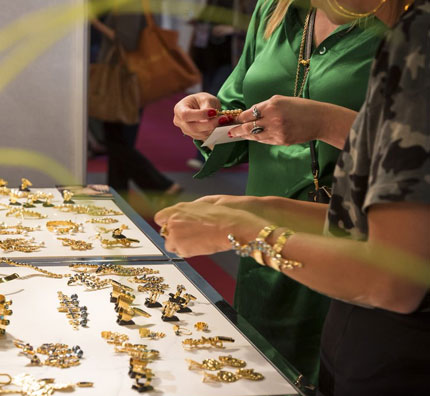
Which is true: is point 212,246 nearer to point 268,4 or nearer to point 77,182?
point 268,4

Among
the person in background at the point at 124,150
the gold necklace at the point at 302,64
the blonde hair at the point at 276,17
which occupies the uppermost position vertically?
the blonde hair at the point at 276,17

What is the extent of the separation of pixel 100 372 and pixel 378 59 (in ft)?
2.08

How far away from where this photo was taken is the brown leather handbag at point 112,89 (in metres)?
4.10

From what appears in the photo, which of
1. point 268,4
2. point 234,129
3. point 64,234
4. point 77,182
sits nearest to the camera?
point 234,129

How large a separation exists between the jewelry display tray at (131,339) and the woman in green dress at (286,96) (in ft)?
0.78

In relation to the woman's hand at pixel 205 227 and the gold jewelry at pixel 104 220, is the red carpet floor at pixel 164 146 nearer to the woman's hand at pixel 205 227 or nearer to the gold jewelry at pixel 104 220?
the gold jewelry at pixel 104 220

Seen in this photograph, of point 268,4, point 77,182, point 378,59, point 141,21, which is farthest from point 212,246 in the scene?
point 141,21

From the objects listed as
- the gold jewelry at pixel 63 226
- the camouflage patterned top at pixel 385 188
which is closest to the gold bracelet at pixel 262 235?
the camouflage patterned top at pixel 385 188

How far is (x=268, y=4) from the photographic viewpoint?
5.98ft

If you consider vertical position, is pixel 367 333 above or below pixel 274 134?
below

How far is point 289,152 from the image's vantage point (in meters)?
1.71

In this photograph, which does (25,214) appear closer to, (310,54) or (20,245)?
(20,245)

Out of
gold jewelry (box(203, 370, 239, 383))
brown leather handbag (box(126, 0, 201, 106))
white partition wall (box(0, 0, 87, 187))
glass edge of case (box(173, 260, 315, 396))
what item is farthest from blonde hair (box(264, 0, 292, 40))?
brown leather handbag (box(126, 0, 201, 106))

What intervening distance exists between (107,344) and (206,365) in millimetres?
187
